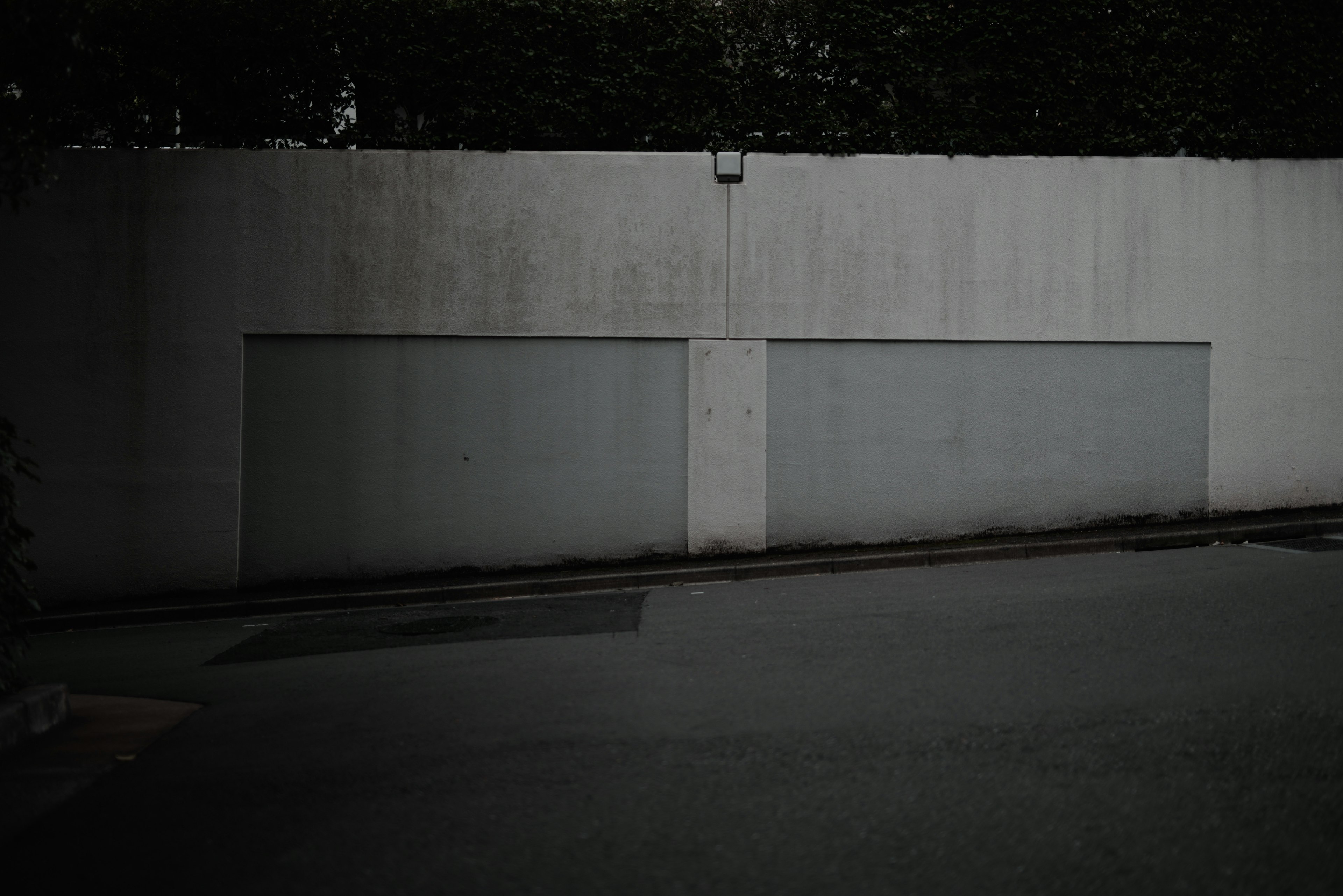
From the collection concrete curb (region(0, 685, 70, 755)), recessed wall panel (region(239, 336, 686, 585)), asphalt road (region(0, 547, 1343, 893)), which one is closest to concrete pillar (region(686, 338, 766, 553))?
recessed wall panel (region(239, 336, 686, 585))

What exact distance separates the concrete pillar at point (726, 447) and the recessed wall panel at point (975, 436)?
192 millimetres

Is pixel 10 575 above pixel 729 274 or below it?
below

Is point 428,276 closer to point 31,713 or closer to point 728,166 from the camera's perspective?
point 728,166

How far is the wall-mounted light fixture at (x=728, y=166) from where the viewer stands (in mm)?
13523

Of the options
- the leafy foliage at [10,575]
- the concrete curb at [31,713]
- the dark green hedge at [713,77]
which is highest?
the dark green hedge at [713,77]

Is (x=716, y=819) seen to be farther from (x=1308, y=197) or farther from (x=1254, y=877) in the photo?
(x=1308, y=197)

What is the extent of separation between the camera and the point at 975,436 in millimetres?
13852

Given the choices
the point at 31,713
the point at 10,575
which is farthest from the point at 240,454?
the point at 31,713

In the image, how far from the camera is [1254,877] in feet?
13.5

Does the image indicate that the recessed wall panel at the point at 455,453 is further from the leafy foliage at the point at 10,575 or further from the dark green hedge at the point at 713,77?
the leafy foliage at the point at 10,575

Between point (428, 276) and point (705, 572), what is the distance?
4.59 meters

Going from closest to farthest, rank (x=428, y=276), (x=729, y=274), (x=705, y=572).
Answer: (x=705, y=572), (x=428, y=276), (x=729, y=274)

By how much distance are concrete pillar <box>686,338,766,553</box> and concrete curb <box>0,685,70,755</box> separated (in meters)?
7.44

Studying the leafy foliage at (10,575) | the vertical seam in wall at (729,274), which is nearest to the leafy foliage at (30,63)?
the leafy foliage at (10,575)
